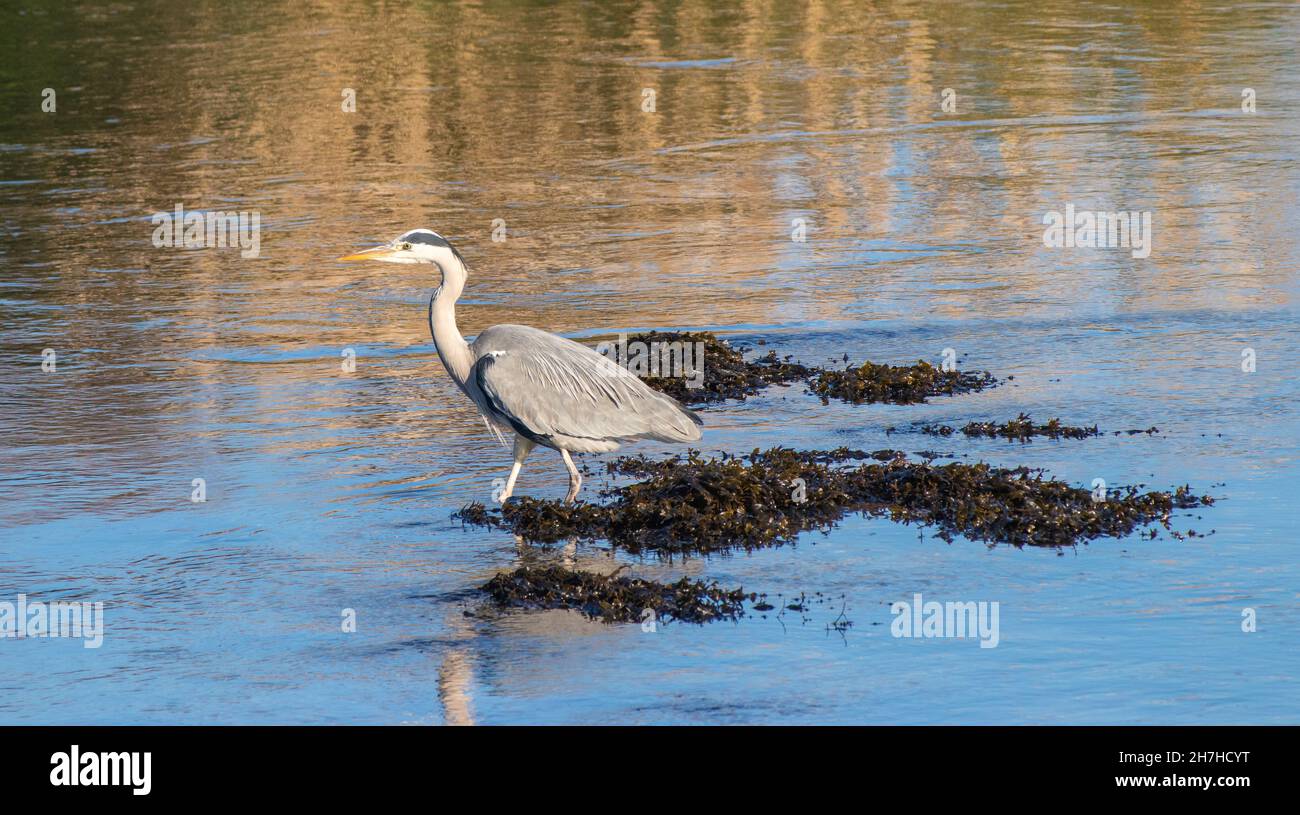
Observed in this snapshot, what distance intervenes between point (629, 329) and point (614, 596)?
598cm

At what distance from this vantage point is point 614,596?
8.65 meters

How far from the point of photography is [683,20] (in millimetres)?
35875

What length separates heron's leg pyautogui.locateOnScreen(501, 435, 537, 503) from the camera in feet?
33.6

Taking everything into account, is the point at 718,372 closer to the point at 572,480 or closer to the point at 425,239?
the point at 572,480

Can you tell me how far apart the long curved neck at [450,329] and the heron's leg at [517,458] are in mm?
519

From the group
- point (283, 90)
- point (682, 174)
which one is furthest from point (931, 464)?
point (283, 90)

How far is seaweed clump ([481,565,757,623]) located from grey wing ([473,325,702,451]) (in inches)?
58.0

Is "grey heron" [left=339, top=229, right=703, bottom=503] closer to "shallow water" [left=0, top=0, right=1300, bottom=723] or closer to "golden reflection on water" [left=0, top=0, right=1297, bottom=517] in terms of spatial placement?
"shallow water" [left=0, top=0, right=1300, bottom=723]

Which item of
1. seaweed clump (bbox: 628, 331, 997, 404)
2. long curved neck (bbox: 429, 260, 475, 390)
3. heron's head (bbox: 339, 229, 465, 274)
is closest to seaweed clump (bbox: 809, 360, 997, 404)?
seaweed clump (bbox: 628, 331, 997, 404)

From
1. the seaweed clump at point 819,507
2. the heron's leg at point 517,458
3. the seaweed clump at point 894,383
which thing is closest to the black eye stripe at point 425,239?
the heron's leg at point 517,458

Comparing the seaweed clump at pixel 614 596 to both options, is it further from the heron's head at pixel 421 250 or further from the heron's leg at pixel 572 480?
the heron's head at pixel 421 250

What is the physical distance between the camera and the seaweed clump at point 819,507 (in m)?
9.59

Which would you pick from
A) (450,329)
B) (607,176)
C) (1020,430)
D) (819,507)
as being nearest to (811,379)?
(1020,430)
